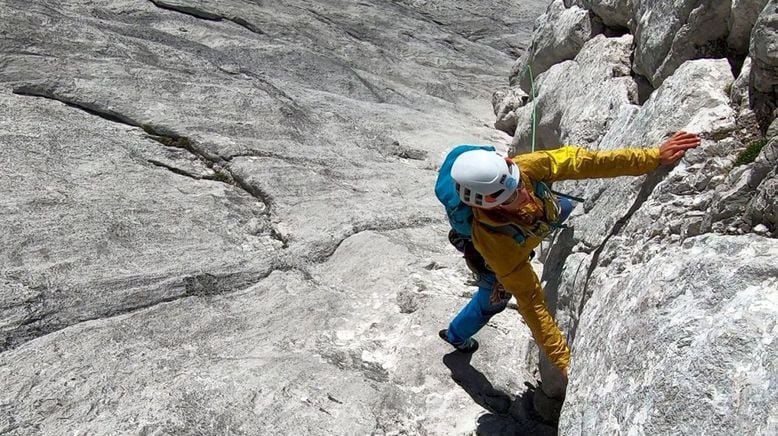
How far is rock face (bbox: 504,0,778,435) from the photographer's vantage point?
4852 mm

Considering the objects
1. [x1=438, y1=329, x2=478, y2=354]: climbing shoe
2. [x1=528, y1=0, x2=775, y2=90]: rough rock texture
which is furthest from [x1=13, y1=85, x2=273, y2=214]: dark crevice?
[x1=528, y1=0, x2=775, y2=90]: rough rock texture

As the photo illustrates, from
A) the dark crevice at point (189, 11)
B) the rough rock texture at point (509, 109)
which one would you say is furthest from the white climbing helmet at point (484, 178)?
the dark crevice at point (189, 11)

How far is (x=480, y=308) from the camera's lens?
830 centimetres

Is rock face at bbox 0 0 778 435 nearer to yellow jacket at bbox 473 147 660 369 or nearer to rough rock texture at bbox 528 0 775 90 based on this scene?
rough rock texture at bbox 528 0 775 90

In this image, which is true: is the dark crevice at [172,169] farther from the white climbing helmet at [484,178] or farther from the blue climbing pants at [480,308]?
the white climbing helmet at [484,178]

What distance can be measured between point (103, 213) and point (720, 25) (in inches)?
325

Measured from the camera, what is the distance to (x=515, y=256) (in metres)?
7.01

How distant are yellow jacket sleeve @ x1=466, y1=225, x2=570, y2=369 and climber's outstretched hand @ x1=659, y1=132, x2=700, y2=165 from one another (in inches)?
62.3

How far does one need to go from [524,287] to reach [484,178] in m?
1.21

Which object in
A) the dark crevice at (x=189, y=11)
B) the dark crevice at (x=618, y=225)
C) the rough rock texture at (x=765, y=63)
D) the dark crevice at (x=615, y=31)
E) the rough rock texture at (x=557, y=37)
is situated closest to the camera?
the rough rock texture at (x=765, y=63)

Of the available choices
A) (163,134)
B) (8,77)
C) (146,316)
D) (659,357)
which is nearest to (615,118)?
(659,357)

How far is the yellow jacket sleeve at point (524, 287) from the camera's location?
7000 millimetres

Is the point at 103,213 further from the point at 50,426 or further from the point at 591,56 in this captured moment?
the point at 591,56

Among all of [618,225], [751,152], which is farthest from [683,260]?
[618,225]
